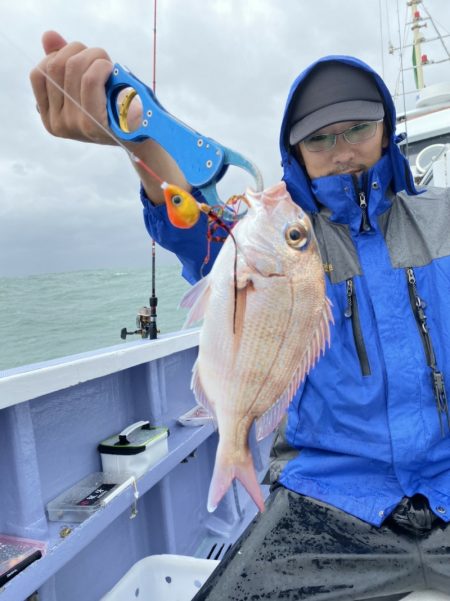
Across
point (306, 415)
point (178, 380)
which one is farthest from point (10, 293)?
point (306, 415)

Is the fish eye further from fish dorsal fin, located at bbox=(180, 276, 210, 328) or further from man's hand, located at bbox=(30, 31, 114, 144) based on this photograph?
man's hand, located at bbox=(30, 31, 114, 144)

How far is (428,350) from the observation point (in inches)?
75.3

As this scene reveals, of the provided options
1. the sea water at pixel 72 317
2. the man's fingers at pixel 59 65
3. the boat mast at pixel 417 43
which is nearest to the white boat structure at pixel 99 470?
the man's fingers at pixel 59 65

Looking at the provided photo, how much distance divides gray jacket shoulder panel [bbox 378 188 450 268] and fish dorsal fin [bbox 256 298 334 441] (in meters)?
0.81

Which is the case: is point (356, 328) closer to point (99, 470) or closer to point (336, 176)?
point (336, 176)

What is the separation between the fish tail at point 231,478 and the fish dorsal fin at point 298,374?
0.29 feet

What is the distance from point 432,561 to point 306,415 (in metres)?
0.67

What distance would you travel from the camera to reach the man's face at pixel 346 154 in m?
2.11

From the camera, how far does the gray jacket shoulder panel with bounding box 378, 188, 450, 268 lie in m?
2.04

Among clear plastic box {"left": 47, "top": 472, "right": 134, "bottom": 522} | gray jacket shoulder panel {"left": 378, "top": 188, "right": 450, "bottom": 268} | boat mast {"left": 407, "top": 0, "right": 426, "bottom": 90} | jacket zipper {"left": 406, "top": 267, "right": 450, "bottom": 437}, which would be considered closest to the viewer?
jacket zipper {"left": 406, "top": 267, "right": 450, "bottom": 437}

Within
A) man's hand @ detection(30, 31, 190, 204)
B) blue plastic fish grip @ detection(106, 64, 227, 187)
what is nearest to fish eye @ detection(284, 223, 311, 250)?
blue plastic fish grip @ detection(106, 64, 227, 187)

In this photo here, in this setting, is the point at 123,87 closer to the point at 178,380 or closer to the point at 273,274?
the point at 273,274

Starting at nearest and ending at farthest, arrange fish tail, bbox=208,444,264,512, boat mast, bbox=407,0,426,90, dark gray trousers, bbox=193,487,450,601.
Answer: fish tail, bbox=208,444,264,512, dark gray trousers, bbox=193,487,450,601, boat mast, bbox=407,0,426,90

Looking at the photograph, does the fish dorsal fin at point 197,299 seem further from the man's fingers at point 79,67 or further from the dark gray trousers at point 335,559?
the dark gray trousers at point 335,559
